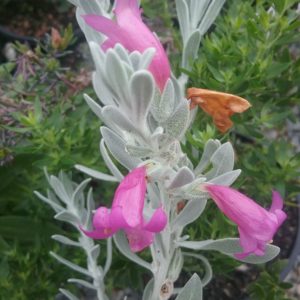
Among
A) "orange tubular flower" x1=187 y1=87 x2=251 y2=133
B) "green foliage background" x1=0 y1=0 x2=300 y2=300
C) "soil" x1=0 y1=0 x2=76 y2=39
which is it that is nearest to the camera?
"orange tubular flower" x1=187 y1=87 x2=251 y2=133

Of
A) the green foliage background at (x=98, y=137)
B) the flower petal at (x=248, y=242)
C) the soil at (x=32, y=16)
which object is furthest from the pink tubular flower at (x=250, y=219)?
the soil at (x=32, y=16)

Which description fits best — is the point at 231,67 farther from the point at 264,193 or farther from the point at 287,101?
the point at 264,193

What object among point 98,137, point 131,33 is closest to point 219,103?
point 131,33

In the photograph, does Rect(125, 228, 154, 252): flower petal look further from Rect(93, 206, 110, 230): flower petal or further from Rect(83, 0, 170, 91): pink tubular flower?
Rect(83, 0, 170, 91): pink tubular flower

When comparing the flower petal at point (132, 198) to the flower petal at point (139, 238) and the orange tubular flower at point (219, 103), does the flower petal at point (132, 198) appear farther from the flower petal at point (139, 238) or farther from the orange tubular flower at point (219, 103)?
the orange tubular flower at point (219, 103)

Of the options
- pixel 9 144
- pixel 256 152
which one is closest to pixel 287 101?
pixel 256 152

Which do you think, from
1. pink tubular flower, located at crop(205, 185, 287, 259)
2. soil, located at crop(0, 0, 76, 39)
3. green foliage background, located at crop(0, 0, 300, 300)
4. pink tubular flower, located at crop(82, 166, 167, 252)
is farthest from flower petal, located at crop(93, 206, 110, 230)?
soil, located at crop(0, 0, 76, 39)
